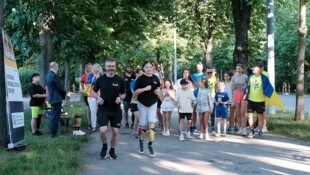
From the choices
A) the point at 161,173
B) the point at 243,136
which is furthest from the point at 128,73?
the point at 161,173

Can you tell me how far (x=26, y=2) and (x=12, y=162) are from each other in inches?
247

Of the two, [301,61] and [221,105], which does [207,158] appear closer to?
[221,105]

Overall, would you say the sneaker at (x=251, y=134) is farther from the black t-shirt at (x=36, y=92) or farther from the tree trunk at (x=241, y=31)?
the black t-shirt at (x=36, y=92)

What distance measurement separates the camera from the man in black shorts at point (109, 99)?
365 inches

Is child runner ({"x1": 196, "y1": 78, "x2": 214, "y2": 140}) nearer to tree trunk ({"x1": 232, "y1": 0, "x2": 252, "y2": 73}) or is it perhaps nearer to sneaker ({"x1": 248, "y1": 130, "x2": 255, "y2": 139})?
sneaker ({"x1": 248, "y1": 130, "x2": 255, "y2": 139})

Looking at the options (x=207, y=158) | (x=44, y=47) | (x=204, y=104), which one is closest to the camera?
(x=207, y=158)

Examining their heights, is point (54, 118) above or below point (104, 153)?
above

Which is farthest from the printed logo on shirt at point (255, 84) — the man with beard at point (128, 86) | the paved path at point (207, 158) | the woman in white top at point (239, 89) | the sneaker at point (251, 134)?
the man with beard at point (128, 86)

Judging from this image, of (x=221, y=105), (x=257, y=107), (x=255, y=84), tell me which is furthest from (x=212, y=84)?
(x=257, y=107)

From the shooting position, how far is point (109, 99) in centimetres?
929

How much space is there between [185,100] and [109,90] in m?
3.57

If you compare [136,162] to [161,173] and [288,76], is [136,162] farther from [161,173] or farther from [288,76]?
[288,76]

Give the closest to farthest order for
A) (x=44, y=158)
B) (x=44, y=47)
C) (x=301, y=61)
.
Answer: (x=44, y=158) → (x=301, y=61) → (x=44, y=47)

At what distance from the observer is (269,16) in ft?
55.4
